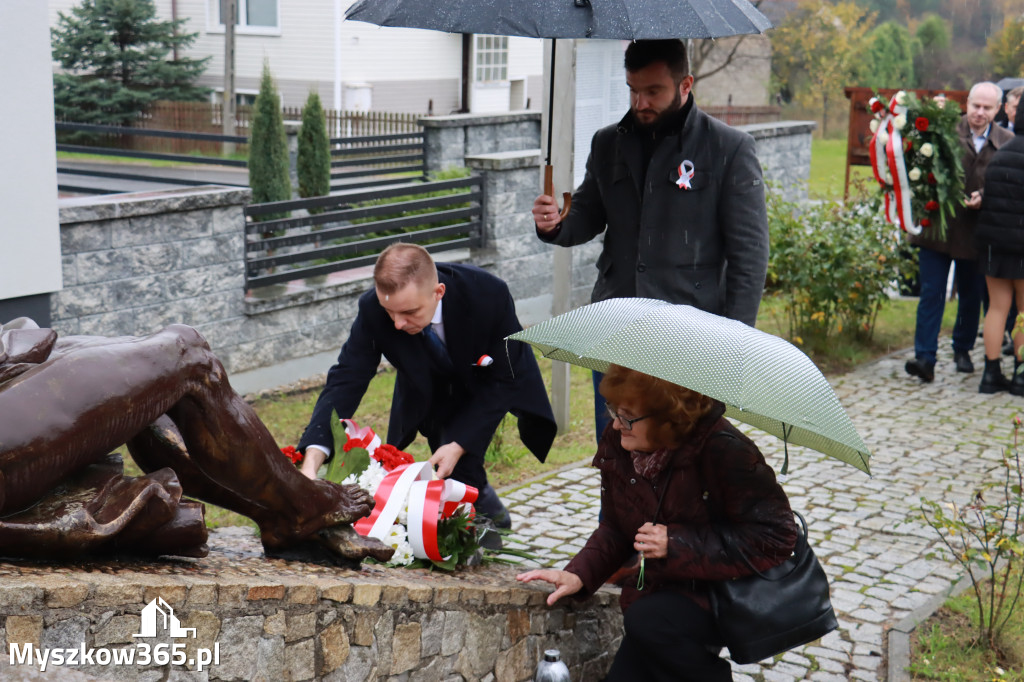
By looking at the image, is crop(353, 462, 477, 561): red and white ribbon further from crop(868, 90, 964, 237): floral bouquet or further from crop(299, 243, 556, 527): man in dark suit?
crop(868, 90, 964, 237): floral bouquet

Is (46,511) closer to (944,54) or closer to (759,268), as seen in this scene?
(759,268)

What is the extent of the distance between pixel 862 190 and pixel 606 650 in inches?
279

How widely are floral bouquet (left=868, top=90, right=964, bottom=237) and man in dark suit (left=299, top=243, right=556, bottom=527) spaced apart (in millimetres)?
5205

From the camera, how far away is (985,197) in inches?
324

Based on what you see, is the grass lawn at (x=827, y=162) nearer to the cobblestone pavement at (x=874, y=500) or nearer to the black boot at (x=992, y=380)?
the black boot at (x=992, y=380)

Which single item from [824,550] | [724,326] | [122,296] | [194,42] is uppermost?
[194,42]

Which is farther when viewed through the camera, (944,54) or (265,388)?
(944,54)

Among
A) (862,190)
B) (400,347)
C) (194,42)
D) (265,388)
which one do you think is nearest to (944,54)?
(194,42)

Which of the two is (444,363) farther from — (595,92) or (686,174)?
(595,92)

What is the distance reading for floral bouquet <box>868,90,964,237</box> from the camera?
870cm

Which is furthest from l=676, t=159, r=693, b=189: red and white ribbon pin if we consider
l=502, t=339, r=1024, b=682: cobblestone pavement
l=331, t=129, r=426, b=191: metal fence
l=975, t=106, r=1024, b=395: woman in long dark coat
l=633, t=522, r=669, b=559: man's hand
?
l=331, t=129, r=426, b=191: metal fence

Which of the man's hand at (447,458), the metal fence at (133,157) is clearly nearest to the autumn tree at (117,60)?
the metal fence at (133,157)

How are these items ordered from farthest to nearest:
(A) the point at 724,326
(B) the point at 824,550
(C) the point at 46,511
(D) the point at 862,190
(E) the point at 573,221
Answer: (D) the point at 862,190 → (B) the point at 824,550 → (E) the point at 573,221 → (A) the point at 724,326 → (C) the point at 46,511

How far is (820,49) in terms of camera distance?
3778 cm
